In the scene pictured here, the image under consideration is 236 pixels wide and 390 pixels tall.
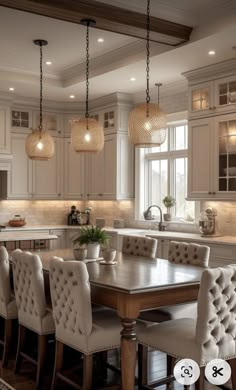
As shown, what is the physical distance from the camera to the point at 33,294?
3.75 m

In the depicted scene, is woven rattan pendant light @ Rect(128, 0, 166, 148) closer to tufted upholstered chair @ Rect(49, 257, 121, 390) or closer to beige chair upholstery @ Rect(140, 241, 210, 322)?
beige chair upholstery @ Rect(140, 241, 210, 322)

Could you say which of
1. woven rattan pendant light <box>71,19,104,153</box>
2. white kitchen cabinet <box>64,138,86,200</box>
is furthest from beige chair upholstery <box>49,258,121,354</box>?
white kitchen cabinet <box>64,138,86,200</box>

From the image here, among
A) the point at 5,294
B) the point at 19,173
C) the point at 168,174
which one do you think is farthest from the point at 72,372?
the point at 19,173

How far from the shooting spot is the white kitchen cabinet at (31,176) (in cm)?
786

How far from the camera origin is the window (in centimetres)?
725

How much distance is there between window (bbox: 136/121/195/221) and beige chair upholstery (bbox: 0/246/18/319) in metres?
Result: 3.50

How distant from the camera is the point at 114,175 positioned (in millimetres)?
7719

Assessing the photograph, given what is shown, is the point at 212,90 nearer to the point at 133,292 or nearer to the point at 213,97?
the point at 213,97

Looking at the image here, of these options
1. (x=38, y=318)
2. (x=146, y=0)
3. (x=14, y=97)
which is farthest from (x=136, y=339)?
(x=14, y=97)

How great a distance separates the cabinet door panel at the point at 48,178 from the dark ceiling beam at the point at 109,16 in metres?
3.64

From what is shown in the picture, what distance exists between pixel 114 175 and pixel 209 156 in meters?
2.10

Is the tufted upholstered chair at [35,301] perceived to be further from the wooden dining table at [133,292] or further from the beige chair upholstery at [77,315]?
the wooden dining table at [133,292]

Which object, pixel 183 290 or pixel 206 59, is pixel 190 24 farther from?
pixel 183 290

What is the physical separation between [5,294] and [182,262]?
1604mm
